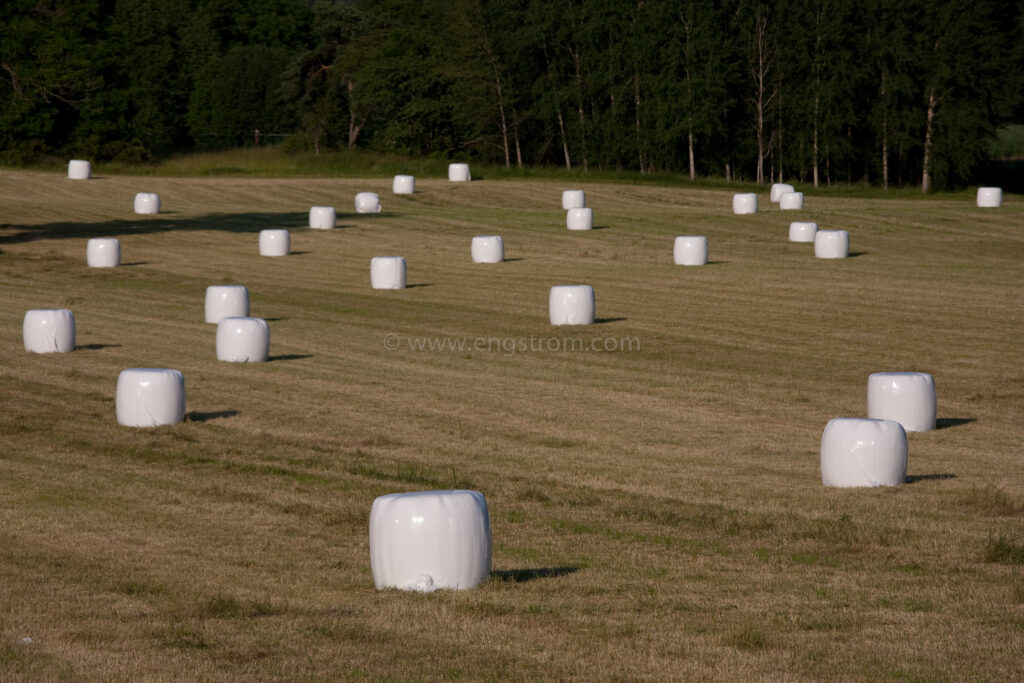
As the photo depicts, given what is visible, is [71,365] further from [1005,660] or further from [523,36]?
[523,36]

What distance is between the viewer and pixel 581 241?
52812 mm

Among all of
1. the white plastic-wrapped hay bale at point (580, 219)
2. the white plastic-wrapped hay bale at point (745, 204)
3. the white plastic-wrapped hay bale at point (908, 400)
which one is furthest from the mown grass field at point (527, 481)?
the white plastic-wrapped hay bale at point (745, 204)

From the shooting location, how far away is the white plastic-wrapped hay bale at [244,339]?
26.8 m

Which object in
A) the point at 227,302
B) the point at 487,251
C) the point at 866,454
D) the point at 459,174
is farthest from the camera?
the point at 459,174

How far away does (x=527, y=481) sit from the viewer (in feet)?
54.3

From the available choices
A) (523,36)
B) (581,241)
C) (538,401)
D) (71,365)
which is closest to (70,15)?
(523,36)

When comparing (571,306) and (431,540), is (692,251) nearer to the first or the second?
(571,306)

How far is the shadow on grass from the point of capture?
11.9 meters

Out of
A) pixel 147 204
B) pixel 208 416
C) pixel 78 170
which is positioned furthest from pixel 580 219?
pixel 208 416

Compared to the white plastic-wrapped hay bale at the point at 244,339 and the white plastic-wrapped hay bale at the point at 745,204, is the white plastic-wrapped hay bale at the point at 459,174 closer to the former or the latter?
the white plastic-wrapped hay bale at the point at 745,204

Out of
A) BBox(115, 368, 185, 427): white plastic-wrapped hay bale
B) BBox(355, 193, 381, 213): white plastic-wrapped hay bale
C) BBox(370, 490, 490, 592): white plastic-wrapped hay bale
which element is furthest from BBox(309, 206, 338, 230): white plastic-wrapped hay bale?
BBox(370, 490, 490, 592): white plastic-wrapped hay bale

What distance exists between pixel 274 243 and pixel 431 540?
37.9 metres

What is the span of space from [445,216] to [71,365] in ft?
120

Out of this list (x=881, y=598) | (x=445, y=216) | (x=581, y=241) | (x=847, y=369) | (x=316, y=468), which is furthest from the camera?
(x=445, y=216)
